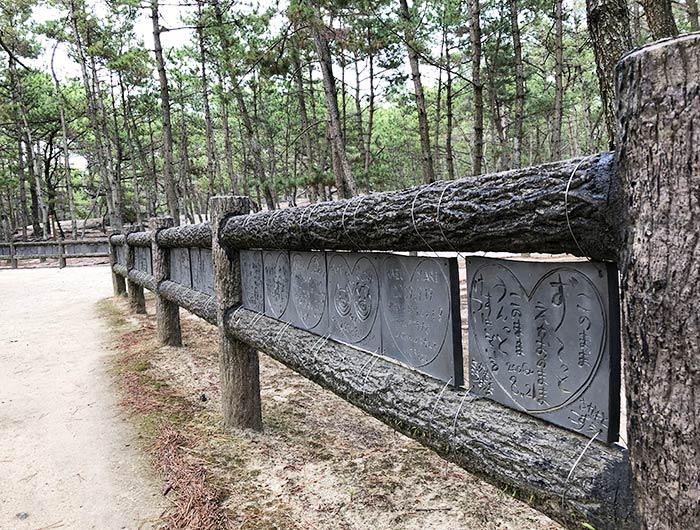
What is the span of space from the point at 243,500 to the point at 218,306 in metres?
1.34

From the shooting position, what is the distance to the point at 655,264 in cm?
91

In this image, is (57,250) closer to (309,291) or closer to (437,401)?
(309,291)

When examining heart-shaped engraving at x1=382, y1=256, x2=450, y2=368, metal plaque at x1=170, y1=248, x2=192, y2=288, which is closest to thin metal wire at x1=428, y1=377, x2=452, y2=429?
heart-shaped engraving at x1=382, y1=256, x2=450, y2=368

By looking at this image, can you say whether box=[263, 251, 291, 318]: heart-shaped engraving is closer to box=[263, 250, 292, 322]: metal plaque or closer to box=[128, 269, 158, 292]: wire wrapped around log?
box=[263, 250, 292, 322]: metal plaque

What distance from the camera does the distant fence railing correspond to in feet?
55.4

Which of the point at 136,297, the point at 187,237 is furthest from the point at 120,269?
the point at 187,237

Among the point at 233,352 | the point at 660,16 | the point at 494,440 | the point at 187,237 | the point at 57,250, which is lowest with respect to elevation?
the point at 233,352

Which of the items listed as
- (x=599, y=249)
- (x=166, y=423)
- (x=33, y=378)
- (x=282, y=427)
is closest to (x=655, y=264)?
(x=599, y=249)

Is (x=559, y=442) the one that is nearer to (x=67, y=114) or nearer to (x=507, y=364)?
(x=507, y=364)

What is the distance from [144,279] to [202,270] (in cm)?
264

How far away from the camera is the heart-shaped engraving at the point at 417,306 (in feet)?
5.20

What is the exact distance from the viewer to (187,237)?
4.03m

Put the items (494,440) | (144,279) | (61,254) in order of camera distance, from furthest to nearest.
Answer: (61,254), (144,279), (494,440)

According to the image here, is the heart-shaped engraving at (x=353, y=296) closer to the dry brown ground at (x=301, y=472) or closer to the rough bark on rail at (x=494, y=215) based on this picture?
the rough bark on rail at (x=494, y=215)
